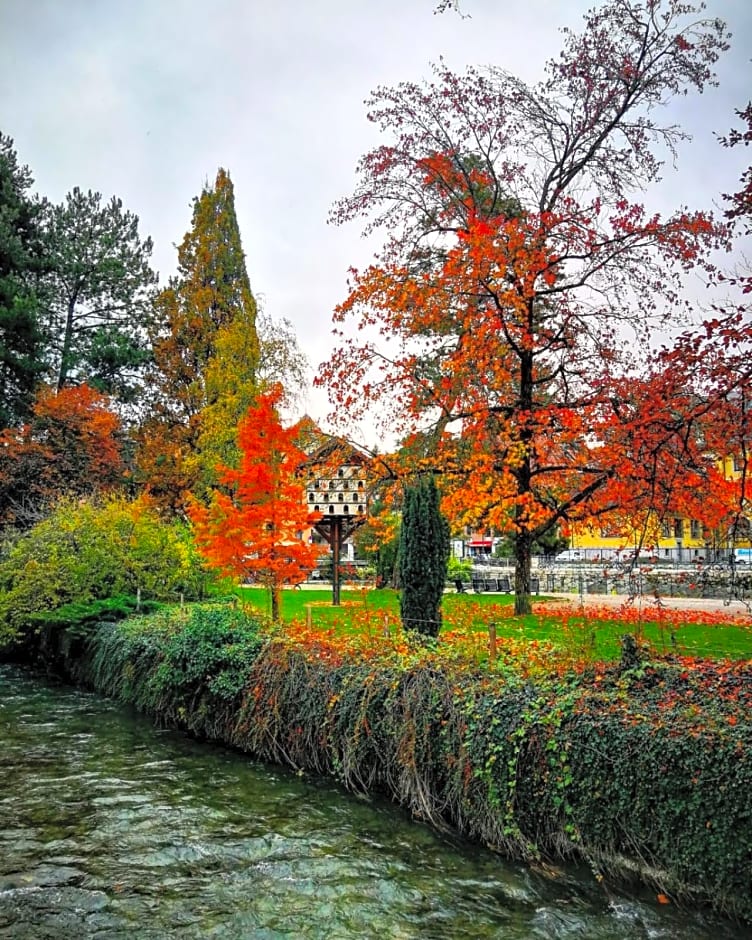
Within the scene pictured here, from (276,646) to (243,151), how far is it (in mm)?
8590

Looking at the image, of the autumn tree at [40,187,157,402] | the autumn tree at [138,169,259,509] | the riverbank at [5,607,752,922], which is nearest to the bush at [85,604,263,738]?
the riverbank at [5,607,752,922]

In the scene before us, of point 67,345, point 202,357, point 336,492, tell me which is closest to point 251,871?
point 336,492

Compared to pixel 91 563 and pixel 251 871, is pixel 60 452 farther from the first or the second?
pixel 251 871

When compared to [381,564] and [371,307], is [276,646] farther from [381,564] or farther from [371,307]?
[381,564]

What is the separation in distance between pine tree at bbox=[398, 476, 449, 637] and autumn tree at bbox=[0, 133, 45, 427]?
17.3m

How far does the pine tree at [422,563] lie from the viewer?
10.9 m

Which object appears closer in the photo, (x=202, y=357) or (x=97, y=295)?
(x=202, y=357)

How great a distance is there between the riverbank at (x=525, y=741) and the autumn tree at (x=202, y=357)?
12343 mm

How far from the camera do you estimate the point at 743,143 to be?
22.4ft

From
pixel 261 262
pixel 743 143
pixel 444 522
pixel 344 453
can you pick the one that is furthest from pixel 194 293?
pixel 743 143

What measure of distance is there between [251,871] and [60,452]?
20867 millimetres

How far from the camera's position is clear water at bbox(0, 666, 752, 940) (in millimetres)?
5270

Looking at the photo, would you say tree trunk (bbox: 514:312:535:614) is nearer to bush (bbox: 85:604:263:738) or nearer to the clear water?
bush (bbox: 85:604:263:738)

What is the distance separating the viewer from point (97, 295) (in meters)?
29.7
